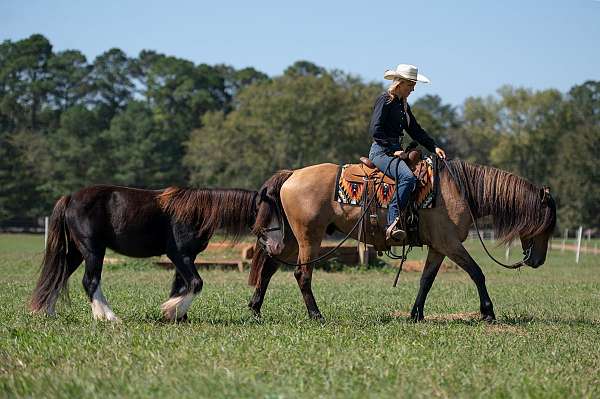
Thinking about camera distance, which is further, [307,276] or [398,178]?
[307,276]

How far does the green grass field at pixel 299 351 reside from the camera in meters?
5.93

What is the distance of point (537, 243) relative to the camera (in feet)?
35.0

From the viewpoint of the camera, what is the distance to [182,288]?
32.5ft

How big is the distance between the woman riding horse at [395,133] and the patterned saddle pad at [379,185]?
0.12 meters

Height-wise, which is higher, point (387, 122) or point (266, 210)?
point (387, 122)

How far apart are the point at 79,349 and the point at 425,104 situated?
480ft

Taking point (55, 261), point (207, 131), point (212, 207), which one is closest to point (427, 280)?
point (212, 207)

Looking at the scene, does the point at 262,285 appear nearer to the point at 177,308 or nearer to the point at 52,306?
the point at 177,308

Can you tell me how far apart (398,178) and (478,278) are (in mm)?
1576

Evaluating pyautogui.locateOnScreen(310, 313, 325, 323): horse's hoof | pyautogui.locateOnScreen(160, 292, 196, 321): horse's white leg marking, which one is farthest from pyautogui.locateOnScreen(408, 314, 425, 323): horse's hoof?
pyautogui.locateOnScreen(160, 292, 196, 321): horse's white leg marking

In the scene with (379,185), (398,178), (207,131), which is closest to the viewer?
(398,178)

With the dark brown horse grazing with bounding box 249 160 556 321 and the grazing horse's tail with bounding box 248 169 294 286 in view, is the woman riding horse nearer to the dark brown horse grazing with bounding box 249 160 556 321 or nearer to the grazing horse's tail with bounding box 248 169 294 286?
the dark brown horse grazing with bounding box 249 160 556 321

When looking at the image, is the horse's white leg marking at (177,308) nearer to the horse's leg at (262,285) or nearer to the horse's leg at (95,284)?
the horse's leg at (95,284)

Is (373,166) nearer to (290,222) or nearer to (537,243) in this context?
(290,222)
